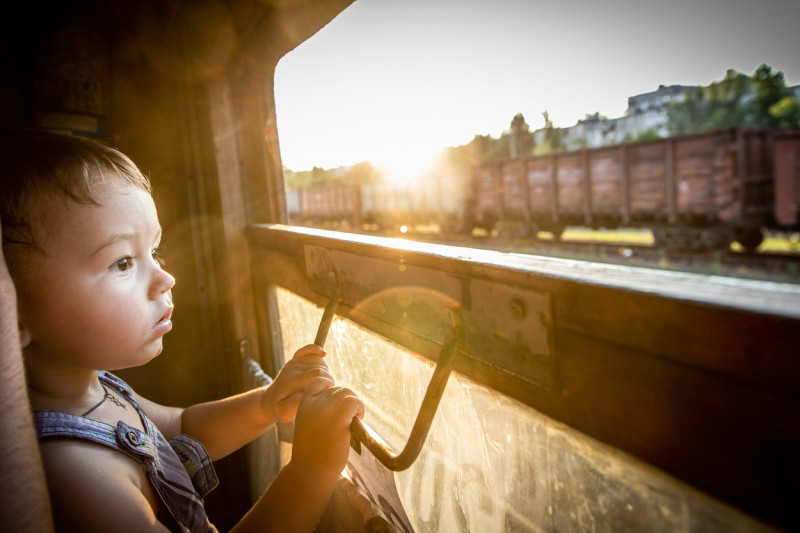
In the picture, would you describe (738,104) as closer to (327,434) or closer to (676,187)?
(676,187)

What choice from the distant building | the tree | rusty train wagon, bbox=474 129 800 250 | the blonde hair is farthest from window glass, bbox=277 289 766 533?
the distant building

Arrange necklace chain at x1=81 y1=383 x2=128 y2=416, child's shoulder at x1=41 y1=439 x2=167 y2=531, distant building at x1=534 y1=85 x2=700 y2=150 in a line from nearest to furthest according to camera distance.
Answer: child's shoulder at x1=41 y1=439 x2=167 y2=531, necklace chain at x1=81 y1=383 x2=128 y2=416, distant building at x1=534 y1=85 x2=700 y2=150

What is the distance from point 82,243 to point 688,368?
935 millimetres

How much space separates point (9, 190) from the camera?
0.77m

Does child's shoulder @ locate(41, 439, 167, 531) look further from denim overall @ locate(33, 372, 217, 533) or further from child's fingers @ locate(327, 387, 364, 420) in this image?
child's fingers @ locate(327, 387, 364, 420)

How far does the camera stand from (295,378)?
3.67 ft

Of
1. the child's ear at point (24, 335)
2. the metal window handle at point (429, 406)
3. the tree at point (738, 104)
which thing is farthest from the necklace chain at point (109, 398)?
the tree at point (738, 104)

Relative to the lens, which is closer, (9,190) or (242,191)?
(9,190)

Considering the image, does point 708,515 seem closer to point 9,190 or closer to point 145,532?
point 145,532

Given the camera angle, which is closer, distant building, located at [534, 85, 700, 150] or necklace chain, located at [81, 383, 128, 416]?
necklace chain, located at [81, 383, 128, 416]

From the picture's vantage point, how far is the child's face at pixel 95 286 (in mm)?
792

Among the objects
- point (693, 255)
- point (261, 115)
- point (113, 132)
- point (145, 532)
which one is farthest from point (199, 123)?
point (693, 255)

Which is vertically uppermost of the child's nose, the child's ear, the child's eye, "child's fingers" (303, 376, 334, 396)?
the child's eye

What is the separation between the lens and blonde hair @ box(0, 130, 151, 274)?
0.76 meters
